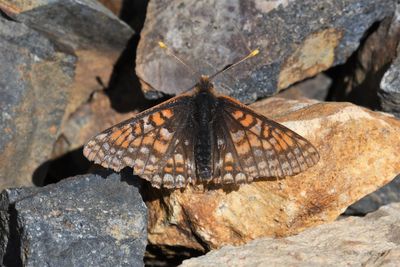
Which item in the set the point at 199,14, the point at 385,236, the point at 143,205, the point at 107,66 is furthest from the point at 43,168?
the point at 385,236

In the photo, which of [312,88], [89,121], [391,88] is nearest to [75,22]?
[89,121]

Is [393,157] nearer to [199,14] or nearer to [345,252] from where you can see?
[345,252]

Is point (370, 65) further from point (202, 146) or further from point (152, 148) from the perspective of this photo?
point (152, 148)

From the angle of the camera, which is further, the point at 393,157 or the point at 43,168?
the point at 43,168

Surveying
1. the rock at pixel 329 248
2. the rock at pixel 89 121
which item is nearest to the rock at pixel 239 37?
the rock at pixel 89 121

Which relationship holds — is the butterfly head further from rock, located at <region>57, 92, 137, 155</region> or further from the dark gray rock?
rock, located at <region>57, 92, 137, 155</region>

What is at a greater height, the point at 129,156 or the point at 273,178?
the point at 273,178

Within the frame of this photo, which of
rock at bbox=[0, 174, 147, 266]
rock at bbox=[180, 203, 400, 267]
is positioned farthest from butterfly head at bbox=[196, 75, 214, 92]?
rock at bbox=[180, 203, 400, 267]
